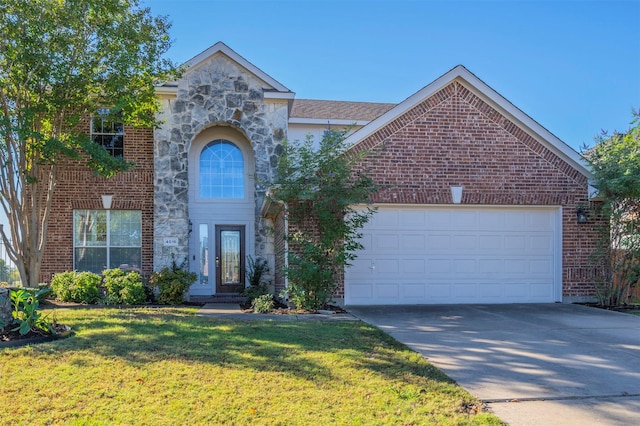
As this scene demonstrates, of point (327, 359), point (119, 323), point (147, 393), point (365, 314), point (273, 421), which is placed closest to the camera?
point (273, 421)

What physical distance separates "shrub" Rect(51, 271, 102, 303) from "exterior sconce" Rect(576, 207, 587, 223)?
39.3 ft

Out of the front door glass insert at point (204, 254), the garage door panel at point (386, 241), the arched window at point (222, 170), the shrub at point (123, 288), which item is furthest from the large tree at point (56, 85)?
the garage door panel at point (386, 241)

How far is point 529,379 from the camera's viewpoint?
16.7ft

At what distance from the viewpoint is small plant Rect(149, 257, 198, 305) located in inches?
480

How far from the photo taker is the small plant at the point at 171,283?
12.2 m

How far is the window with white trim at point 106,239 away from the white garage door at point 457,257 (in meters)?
6.39

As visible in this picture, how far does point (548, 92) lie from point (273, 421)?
15.0 meters

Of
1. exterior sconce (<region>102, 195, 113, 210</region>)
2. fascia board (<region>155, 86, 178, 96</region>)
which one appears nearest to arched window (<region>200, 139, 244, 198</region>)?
fascia board (<region>155, 86, 178, 96</region>)

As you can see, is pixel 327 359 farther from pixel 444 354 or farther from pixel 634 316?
pixel 634 316

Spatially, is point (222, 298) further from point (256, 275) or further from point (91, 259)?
point (91, 259)

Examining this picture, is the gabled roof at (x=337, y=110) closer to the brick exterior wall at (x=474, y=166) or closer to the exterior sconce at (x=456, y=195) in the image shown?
the brick exterior wall at (x=474, y=166)

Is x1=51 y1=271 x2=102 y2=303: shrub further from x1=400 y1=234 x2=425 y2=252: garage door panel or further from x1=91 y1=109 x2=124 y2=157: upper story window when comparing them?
x1=400 y1=234 x2=425 y2=252: garage door panel

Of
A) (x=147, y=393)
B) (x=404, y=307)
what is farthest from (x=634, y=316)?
(x=147, y=393)

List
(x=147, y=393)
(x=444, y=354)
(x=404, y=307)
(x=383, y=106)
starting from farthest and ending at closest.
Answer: (x=383, y=106) → (x=404, y=307) → (x=444, y=354) → (x=147, y=393)
